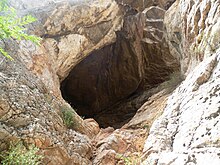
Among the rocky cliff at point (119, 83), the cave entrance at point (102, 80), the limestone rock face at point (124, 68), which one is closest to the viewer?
the rocky cliff at point (119, 83)

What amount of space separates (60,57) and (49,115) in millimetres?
4891

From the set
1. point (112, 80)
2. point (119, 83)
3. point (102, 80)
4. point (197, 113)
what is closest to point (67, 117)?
point (197, 113)

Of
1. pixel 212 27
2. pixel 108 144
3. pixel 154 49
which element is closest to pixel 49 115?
pixel 108 144

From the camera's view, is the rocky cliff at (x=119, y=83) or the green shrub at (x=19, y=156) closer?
the green shrub at (x=19, y=156)

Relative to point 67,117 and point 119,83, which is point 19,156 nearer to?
point 67,117

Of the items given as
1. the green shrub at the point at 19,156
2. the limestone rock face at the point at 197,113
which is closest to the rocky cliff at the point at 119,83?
the limestone rock face at the point at 197,113

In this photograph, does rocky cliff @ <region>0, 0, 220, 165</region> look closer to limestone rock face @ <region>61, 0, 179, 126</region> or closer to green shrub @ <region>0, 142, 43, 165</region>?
limestone rock face @ <region>61, 0, 179, 126</region>

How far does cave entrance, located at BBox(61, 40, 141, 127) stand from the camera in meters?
16.8

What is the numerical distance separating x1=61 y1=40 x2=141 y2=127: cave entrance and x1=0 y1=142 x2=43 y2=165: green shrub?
11516 mm

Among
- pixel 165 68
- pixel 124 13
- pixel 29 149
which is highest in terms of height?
pixel 124 13

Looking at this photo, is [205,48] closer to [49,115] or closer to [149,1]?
[49,115]

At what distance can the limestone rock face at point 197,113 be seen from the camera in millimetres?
3749

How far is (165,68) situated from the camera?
16.2 meters

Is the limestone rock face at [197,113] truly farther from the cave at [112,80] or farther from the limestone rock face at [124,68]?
the cave at [112,80]
